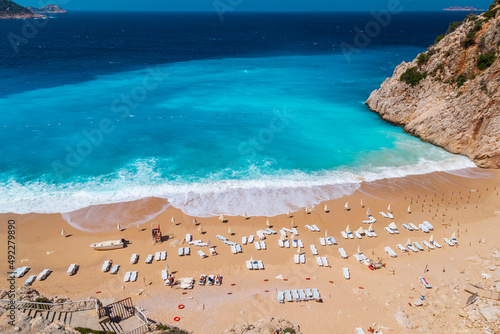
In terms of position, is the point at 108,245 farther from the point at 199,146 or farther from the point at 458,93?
the point at 458,93

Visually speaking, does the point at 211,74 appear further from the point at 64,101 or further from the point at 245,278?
the point at 245,278

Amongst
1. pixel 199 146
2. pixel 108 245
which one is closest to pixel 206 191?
pixel 108 245

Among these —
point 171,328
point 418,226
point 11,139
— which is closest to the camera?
point 171,328

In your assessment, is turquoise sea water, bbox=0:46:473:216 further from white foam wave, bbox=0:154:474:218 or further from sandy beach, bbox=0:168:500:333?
sandy beach, bbox=0:168:500:333

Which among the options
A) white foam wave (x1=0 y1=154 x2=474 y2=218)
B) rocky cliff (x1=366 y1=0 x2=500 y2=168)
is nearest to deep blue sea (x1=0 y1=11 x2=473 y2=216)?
white foam wave (x1=0 y1=154 x2=474 y2=218)

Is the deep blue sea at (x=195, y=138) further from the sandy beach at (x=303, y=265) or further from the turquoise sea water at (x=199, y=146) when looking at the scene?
the sandy beach at (x=303, y=265)

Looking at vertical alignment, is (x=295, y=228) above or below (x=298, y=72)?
below

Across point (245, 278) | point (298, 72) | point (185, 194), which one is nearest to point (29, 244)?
point (185, 194)

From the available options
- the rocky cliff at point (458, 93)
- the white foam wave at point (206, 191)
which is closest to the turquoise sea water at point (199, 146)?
the white foam wave at point (206, 191)
